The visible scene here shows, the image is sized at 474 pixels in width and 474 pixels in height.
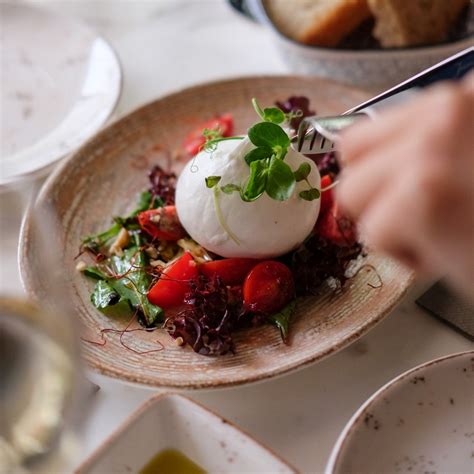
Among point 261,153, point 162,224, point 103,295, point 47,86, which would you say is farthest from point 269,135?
point 47,86

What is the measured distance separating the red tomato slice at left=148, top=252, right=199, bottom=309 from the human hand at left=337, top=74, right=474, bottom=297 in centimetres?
51

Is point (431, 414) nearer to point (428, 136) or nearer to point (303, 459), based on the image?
point (303, 459)

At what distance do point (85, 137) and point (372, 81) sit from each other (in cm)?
64

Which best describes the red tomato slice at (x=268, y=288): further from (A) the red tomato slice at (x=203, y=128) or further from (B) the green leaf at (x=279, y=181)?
(A) the red tomato slice at (x=203, y=128)

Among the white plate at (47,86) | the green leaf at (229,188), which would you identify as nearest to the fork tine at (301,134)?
the green leaf at (229,188)

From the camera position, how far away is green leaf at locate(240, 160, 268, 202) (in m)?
1.12

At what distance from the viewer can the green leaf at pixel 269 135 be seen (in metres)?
1.12

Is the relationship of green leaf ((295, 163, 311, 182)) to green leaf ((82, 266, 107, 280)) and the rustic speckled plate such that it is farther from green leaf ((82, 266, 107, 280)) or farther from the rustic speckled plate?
green leaf ((82, 266, 107, 280))

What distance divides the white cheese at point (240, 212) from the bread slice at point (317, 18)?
0.55m

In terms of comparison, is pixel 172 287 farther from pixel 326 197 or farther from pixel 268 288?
pixel 326 197

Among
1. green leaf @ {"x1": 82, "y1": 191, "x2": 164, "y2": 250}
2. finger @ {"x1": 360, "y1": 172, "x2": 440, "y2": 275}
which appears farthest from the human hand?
green leaf @ {"x1": 82, "y1": 191, "x2": 164, "y2": 250}

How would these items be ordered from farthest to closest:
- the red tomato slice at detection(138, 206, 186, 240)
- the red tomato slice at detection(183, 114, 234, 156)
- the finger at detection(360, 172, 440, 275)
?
the red tomato slice at detection(183, 114, 234, 156)
the red tomato slice at detection(138, 206, 186, 240)
the finger at detection(360, 172, 440, 275)

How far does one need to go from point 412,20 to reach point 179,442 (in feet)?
3.56

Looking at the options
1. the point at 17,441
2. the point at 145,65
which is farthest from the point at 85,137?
the point at 17,441
